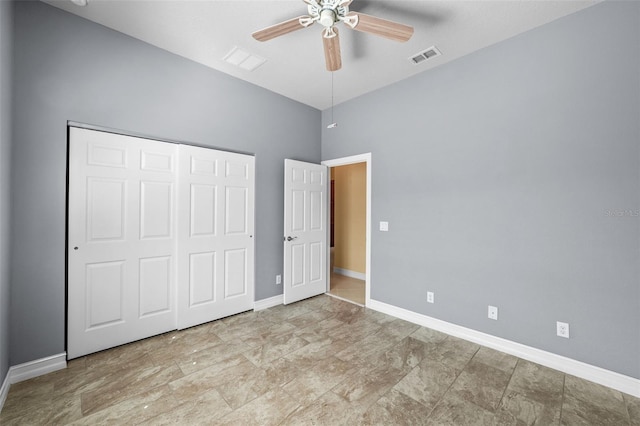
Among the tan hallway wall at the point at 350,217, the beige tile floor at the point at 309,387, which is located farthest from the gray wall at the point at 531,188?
the tan hallway wall at the point at 350,217

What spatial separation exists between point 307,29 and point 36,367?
3738mm

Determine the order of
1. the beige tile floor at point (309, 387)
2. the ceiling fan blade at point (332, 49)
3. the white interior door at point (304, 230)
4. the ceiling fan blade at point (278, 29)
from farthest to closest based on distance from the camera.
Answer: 1. the white interior door at point (304, 230)
2. the ceiling fan blade at point (332, 49)
3. the ceiling fan blade at point (278, 29)
4. the beige tile floor at point (309, 387)

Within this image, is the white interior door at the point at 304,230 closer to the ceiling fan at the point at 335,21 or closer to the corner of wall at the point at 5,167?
the ceiling fan at the point at 335,21

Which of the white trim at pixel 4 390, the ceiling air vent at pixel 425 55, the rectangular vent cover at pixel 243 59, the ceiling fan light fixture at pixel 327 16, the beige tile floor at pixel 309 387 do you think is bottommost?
the beige tile floor at pixel 309 387

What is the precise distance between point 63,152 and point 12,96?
0.48 metres

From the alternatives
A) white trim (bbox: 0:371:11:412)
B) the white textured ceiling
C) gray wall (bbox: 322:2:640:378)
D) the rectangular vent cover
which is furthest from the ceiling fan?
white trim (bbox: 0:371:11:412)

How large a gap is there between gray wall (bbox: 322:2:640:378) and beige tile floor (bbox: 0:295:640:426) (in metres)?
0.46

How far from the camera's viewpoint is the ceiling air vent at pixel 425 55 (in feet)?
8.95

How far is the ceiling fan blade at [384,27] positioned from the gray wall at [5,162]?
247 cm

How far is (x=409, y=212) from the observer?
3281mm

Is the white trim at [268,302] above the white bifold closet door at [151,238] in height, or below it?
below

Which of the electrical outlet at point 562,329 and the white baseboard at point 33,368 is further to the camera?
the electrical outlet at point 562,329

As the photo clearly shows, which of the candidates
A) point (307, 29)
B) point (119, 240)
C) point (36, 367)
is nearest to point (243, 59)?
point (307, 29)

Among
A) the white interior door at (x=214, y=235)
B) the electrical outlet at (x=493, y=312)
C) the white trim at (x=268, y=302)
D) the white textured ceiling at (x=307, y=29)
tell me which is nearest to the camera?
the white textured ceiling at (x=307, y=29)
